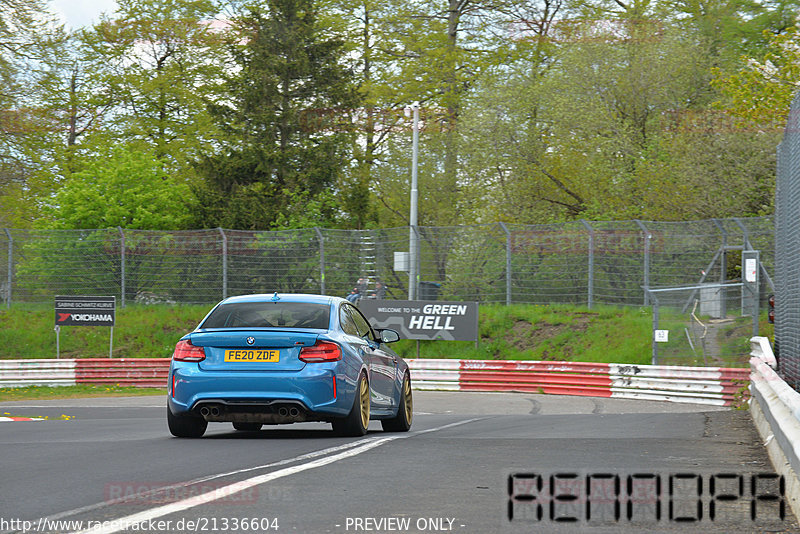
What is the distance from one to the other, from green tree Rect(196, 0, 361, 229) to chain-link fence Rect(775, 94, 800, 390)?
32.4 metres

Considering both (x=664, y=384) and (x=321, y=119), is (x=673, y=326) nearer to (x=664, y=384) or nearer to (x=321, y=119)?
(x=664, y=384)

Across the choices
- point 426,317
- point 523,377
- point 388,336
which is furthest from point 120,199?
point 388,336

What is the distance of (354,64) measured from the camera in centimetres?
5216

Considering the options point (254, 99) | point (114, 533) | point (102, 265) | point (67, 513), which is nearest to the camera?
point (114, 533)

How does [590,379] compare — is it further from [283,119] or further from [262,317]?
[283,119]

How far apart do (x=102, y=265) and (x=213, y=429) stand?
23.8 meters

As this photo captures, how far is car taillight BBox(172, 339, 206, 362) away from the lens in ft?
35.5

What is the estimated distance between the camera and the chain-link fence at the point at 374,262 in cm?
3114

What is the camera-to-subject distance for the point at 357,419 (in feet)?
36.1

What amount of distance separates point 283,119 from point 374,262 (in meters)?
13.2

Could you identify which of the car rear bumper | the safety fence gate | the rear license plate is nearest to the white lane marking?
the car rear bumper

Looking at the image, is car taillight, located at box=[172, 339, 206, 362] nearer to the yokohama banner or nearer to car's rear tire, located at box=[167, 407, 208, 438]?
car's rear tire, located at box=[167, 407, 208, 438]

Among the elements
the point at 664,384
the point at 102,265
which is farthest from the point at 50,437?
the point at 102,265

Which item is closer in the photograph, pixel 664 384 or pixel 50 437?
pixel 50 437
